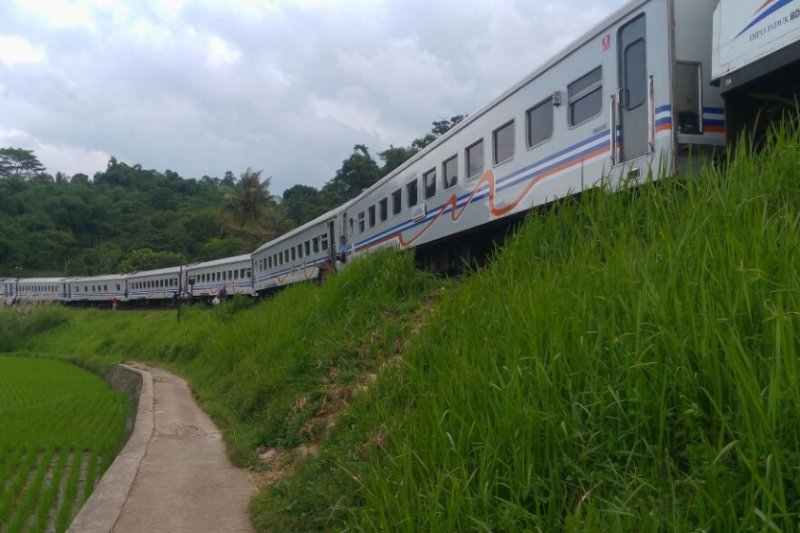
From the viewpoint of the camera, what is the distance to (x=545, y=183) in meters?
8.48

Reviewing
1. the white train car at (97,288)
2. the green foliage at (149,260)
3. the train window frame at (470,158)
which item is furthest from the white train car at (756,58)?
the green foliage at (149,260)

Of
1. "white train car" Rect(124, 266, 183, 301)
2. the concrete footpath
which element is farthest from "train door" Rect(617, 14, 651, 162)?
"white train car" Rect(124, 266, 183, 301)

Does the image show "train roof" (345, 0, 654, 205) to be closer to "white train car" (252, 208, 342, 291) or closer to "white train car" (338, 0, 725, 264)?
"white train car" (338, 0, 725, 264)

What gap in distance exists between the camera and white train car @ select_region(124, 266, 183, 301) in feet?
134

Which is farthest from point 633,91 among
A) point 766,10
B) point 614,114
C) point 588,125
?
point 766,10

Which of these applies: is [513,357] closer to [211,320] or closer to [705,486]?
[705,486]

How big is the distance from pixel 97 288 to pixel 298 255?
3262 centimetres

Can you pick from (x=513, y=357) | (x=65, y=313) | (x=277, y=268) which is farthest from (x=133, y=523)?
(x=65, y=313)

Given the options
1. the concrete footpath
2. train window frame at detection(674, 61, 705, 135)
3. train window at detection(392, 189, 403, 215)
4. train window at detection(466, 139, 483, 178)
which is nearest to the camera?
the concrete footpath

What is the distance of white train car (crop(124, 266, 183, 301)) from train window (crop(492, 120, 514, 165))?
3108 cm

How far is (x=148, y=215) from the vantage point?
82875mm

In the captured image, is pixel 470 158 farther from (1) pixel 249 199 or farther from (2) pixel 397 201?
(1) pixel 249 199

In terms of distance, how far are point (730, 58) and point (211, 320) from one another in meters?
17.8

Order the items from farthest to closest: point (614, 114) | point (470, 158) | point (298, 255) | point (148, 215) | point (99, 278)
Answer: point (148, 215) → point (99, 278) → point (298, 255) → point (470, 158) → point (614, 114)
